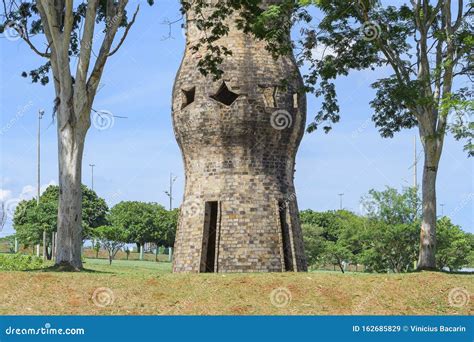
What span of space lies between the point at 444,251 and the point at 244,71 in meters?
33.7

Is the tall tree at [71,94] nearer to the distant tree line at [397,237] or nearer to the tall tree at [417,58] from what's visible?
the tall tree at [417,58]

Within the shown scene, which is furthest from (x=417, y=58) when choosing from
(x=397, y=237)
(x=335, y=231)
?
(x=335, y=231)

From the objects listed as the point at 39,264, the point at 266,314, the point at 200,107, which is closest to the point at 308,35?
the point at 200,107

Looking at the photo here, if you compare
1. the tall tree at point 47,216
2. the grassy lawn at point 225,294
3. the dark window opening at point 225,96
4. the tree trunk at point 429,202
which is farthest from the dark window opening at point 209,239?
the tall tree at point 47,216

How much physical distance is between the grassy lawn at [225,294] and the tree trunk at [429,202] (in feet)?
15.4

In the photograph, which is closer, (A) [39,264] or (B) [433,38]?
(B) [433,38]

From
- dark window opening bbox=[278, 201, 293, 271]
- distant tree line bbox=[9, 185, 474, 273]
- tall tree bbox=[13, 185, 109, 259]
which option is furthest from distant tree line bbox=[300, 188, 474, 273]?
tall tree bbox=[13, 185, 109, 259]

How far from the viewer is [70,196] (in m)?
22.4

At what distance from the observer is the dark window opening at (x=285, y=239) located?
30.9 m

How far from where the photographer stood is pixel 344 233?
68.4 m

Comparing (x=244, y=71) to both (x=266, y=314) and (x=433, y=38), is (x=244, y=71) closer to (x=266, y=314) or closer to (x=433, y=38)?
(x=433, y=38)

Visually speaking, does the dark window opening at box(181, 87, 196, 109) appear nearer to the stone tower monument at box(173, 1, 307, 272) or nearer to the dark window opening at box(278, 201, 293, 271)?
the stone tower monument at box(173, 1, 307, 272)

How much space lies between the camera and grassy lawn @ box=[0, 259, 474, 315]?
17.9m

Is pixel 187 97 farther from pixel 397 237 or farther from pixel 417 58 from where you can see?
pixel 397 237
